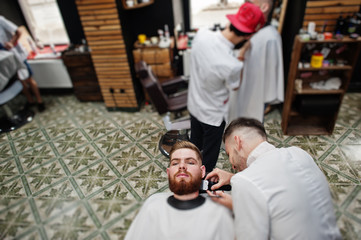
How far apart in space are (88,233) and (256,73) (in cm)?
259

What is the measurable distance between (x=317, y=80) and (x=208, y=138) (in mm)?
1823

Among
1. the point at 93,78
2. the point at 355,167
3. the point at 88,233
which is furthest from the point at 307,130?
the point at 93,78

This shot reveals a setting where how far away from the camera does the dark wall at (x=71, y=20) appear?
409cm

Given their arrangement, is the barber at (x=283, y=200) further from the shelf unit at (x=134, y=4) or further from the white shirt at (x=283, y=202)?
the shelf unit at (x=134, y=4)

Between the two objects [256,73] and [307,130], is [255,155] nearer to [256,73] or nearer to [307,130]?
[256,73]

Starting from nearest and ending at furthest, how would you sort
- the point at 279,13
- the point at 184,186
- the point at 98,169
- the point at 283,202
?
the point at 283,202 → the point at 184,186 → the point at 98,169 → the point at 279,13

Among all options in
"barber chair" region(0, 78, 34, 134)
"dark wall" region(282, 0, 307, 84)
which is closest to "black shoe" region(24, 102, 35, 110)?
"barber chair" region(0, 78, 34, 134)

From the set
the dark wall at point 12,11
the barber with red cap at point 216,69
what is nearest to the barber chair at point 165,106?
the barber with red cap at point 216,69

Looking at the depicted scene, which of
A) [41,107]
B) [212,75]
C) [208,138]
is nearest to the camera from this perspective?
[212,75]

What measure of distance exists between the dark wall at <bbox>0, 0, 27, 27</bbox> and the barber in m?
5.01

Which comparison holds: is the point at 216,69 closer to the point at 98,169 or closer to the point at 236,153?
the point at 236,153

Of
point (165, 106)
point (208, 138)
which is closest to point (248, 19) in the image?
point (208, 138)

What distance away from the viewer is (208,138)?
7.33 ft

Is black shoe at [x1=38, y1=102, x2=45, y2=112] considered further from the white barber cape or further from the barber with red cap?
the white barber cape
